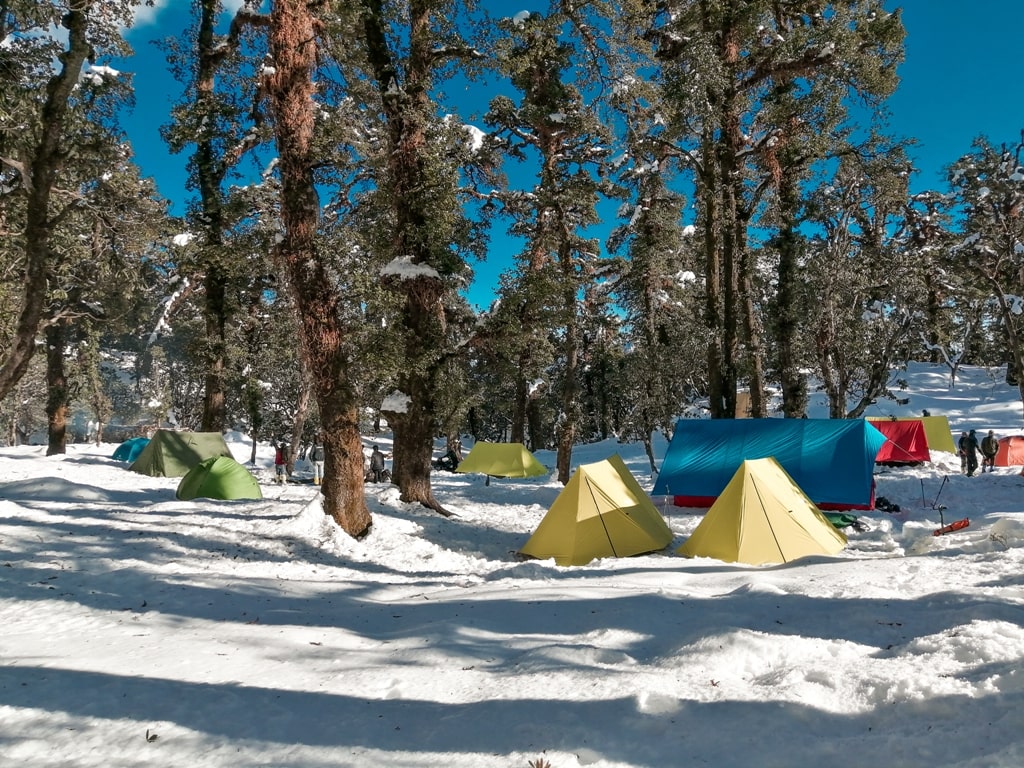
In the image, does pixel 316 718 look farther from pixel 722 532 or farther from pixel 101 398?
pixel 101 398

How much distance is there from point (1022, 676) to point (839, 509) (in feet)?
34.4

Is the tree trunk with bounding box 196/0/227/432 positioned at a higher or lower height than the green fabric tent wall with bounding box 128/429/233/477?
higher

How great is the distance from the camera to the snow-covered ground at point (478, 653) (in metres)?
3.18

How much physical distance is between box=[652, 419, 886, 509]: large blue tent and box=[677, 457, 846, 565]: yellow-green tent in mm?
3156

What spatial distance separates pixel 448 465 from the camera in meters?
27.5

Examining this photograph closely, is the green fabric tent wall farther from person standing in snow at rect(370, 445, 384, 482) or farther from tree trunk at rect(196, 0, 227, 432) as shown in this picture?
person standing in snow at rect(370, 445, 384, 482)

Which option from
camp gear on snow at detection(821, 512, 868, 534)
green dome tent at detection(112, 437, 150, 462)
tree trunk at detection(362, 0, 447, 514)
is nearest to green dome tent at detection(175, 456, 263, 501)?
tree trunk at detection(362, 0, 447, 514)

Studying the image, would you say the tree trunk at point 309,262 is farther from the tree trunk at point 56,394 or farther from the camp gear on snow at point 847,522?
the tree trunk at point 56,394

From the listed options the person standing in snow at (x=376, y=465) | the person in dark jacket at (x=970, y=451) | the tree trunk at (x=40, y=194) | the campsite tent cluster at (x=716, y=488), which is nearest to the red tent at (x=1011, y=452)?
the campsite tent cluster at (x=716, y=488)

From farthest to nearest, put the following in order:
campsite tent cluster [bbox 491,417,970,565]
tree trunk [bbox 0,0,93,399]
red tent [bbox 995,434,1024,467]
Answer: red tent [bbox 995,434,1024,467] → campsite tent cluster [bbox 491,417,970,565] → tree trunk [bbox 0,0,93,399]

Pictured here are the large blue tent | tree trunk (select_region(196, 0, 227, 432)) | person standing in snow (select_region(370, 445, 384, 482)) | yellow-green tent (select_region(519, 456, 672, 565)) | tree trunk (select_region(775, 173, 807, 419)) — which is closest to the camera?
yellow-green tent (select_region(519, 456, 672, 565))

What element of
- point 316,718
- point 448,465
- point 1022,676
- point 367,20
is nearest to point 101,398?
point 448,465

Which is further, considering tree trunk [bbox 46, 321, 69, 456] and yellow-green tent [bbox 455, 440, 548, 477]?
yellow-green tent [bbox 455, 440, 548, 477]

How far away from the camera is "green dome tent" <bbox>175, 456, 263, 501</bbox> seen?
13023 millimetres
